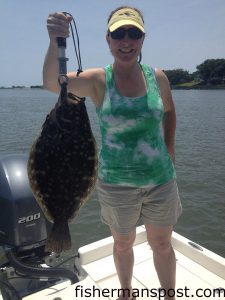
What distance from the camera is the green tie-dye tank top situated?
9.08 feet

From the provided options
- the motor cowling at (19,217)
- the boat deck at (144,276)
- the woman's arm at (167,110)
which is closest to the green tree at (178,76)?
the boat deck at (144,276)

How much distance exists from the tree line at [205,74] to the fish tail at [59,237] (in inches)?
3738

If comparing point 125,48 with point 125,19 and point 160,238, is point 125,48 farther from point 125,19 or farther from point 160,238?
point 160,238

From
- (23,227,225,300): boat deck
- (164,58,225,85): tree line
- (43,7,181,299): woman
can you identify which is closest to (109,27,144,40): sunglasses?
(43,7,181,299): woman

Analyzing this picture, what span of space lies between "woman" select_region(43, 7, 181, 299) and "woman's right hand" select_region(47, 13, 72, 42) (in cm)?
44

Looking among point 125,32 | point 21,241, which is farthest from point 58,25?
point 21,241

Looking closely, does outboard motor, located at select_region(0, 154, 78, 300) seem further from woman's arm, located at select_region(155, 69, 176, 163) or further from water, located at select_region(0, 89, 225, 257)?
water, located at select_region(0, 89, 225, 257)

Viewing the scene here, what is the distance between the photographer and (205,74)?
102 meters

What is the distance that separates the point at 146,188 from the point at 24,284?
1.86 meters

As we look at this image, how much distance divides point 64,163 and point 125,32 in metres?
1.13

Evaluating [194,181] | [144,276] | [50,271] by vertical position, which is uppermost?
[50,271]

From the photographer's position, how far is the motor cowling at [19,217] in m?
3.47

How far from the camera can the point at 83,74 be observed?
110 inches

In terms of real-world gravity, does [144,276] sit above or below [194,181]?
above
